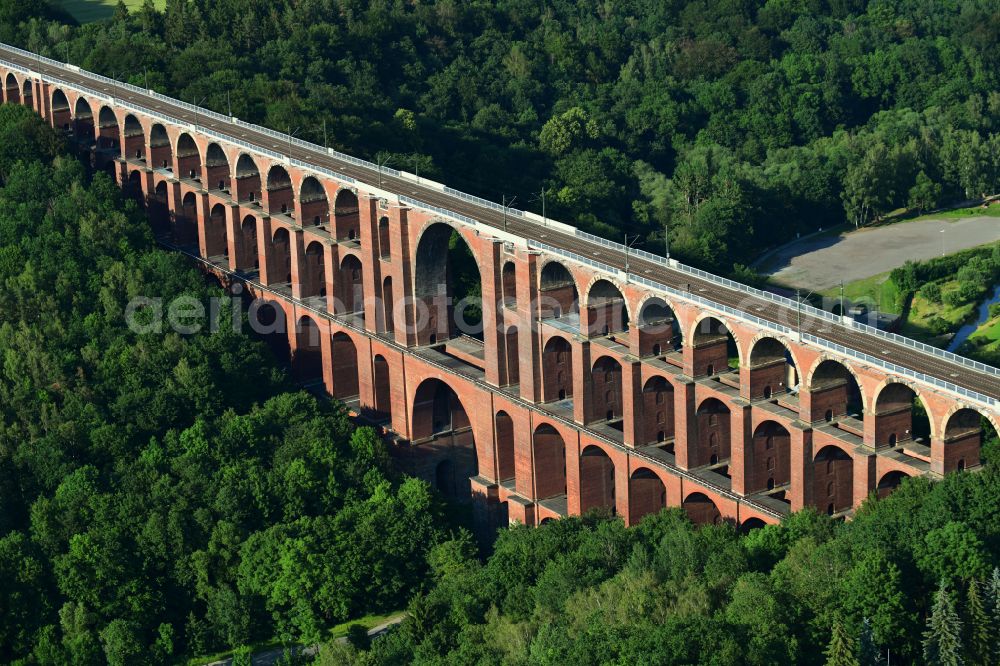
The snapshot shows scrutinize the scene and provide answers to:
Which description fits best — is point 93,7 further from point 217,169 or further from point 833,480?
point 833,480

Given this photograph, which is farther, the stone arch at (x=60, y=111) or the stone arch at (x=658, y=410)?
the stone arch at (x=60, y=111)

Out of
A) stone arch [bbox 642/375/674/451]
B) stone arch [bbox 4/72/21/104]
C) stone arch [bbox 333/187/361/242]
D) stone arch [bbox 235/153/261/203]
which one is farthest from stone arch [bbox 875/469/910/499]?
stone arch [bbox 4/72/21/104]

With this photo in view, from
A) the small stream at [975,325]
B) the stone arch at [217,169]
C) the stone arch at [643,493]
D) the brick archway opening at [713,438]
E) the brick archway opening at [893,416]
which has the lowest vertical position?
the small stream at [975,325]

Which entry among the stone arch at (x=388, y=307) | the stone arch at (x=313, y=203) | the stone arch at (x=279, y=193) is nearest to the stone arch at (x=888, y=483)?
the stone arch at (x=388, y=307)

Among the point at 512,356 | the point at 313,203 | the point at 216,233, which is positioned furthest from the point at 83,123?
the point at 512,356

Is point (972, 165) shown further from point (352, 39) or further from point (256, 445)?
point (256, 445)

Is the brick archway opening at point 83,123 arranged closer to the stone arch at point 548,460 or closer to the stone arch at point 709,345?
the stone arch at point 548,460

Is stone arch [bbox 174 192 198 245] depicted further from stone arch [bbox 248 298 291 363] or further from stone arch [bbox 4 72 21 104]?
stone arch [bbox 4 72 21 104]

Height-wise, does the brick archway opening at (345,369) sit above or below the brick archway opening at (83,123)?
below
